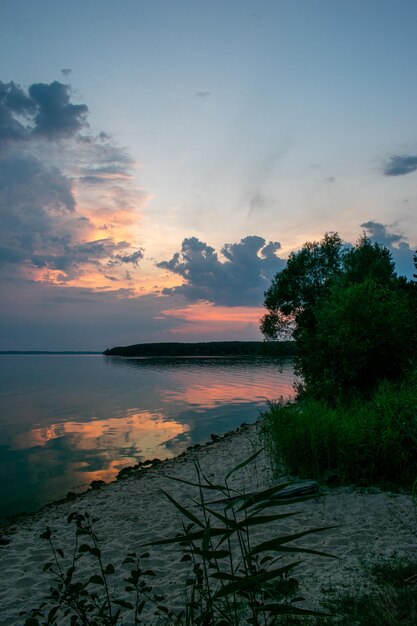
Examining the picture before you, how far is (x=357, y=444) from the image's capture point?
11141 millimetres

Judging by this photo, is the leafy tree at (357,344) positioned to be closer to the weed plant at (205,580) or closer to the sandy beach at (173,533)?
the sandy beach at (173,533)

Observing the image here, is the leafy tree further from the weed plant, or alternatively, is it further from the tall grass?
the weed plant

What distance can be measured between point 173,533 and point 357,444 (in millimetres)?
5050

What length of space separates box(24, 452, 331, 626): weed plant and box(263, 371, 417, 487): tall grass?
6.48 feet

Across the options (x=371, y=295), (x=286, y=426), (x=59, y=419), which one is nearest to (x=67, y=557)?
(x=286, y=426)

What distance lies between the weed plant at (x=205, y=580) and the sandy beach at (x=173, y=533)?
319 mm

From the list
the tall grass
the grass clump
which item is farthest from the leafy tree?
the grass clump

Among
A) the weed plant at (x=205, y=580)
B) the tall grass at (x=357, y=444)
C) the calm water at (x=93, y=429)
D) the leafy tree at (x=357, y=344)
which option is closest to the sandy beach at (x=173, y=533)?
the weed plant at (x=205, y=580)

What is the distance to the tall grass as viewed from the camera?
432 inches

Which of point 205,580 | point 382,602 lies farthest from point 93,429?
point 382,602

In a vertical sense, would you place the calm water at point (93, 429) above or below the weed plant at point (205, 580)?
below

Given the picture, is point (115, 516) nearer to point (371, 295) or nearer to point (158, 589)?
point (158, 589)

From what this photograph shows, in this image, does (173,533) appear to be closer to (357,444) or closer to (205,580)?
(205,580)

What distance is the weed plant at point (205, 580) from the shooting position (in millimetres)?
2059
